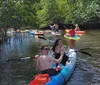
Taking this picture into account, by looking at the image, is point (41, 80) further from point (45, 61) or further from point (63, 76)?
point (63, 76)

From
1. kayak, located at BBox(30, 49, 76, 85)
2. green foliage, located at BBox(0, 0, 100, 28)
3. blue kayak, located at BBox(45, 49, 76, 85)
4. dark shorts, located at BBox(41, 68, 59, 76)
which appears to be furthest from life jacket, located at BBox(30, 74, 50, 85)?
green foliage, located at BBox(0, 0, 100, 28)

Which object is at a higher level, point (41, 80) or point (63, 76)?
point (41, 80)

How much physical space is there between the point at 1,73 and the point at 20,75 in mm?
1072

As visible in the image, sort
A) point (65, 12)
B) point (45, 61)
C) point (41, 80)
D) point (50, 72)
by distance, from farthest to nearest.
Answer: point (65, 12) < point (50, 72) < point (45, 61) < point (41, 80)

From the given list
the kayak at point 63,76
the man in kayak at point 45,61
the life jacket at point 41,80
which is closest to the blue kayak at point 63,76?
the kayak at point 63,76

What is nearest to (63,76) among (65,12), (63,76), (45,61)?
(63,76)

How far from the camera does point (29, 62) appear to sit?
55.6 feet

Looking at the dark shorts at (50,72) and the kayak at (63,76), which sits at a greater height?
the dark shorts at (50,72)

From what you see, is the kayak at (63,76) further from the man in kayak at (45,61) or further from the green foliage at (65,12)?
the green foliage at (65,12)

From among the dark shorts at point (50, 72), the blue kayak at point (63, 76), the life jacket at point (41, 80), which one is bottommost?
the blue kayak at point (63, 76)

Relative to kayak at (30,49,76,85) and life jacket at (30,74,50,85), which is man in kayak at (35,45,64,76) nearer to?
kayak at (30,49,76,85)

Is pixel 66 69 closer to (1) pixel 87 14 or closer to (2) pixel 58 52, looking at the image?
(2) pixel 58 52

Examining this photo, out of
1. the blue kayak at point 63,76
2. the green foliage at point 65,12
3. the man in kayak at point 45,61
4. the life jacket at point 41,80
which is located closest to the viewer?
the life jacket at point 41,80

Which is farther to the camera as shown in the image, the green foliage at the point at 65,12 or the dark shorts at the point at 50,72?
the green foliage at the point at 65,12
